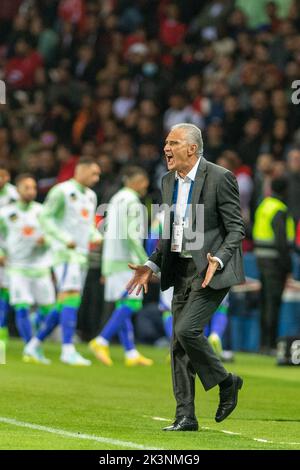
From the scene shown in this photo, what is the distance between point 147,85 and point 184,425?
52.1 feet

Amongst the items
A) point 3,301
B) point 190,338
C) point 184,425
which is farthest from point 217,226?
point 3,301

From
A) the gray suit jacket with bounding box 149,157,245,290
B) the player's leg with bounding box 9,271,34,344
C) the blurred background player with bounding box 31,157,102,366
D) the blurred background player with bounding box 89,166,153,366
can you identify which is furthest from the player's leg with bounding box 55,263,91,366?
the gray suit jacket with bounding box 149,157,245,290

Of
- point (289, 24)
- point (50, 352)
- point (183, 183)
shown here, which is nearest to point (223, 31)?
point (289, 24)

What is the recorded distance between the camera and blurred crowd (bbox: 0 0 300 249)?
2178 centimetres

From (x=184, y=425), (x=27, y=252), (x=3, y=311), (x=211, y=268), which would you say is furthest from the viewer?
(x=3, y=311)

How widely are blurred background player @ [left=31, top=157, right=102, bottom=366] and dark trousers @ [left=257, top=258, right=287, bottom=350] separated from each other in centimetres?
338

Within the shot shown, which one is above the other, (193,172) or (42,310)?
(193,172)

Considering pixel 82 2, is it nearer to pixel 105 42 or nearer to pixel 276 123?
pixel 105 42

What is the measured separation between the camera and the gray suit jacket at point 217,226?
10.0 meters

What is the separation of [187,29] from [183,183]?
16609mm

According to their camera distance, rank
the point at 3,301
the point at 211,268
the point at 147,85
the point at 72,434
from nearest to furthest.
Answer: the point at 72,434, the point at 211,268, the point at 3,301, the point at 147,85

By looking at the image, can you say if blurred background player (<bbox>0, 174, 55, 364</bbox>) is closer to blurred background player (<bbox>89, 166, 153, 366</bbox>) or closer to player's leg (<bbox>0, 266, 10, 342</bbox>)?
player's leg (<bbox>0, 266, 10, 342</bbox>)

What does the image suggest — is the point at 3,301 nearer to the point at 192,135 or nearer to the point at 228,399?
the point at 228,399

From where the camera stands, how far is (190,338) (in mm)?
9938
